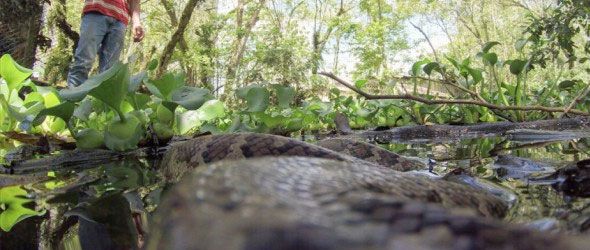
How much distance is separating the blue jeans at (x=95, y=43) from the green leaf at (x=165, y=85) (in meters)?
2.48

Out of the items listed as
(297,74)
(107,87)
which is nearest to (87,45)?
(107,87)

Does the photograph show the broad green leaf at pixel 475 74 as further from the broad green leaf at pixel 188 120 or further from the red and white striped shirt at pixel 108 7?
the red and white striped shirt at pixel 108 7

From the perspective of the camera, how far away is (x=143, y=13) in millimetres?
25438

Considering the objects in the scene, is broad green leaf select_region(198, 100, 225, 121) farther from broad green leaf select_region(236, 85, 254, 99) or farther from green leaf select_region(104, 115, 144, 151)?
green leaf select_region(104, 115, 144, 151)

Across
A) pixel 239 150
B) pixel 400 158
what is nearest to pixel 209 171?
pixel 239 150

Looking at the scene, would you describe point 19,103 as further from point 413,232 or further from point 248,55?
point 248,55

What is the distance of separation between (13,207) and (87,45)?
14.7 feet

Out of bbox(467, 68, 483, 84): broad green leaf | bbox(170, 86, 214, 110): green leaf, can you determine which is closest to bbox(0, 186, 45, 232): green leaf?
bbox(170, 86, 214, 110): green leaf

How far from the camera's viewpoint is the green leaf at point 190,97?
235cm

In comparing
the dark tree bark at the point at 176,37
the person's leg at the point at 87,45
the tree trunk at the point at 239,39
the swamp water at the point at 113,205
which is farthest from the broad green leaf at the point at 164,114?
the tree trunk at the point at 239,39

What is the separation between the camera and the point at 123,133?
2467 millimetres

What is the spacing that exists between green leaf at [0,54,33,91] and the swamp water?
872mm

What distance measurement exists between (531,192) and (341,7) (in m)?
31.7

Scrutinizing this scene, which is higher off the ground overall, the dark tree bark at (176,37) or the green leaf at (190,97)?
the dark tree bark at (176,37)
